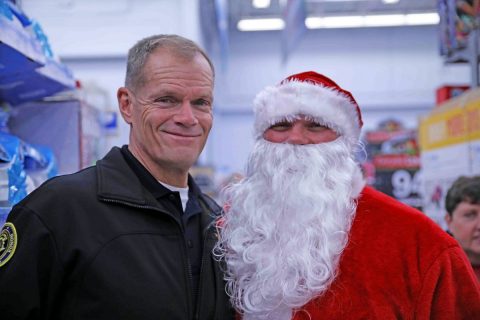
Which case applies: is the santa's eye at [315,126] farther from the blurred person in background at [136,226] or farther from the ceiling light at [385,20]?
the ceiling light at [385,20]

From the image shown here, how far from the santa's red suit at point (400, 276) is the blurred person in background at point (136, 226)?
0.34m

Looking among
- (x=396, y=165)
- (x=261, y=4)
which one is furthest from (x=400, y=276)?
A: (x=261, y=4)

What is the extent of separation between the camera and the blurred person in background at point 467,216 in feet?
6.79

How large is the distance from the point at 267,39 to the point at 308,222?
33.3 ft

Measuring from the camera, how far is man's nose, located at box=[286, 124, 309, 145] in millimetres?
1660

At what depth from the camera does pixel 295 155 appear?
1.66 metres

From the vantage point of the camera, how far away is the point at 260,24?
1088 centimetres

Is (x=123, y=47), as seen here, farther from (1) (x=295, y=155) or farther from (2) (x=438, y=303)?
(2) (x=438, y=303)

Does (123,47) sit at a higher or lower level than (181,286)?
higher

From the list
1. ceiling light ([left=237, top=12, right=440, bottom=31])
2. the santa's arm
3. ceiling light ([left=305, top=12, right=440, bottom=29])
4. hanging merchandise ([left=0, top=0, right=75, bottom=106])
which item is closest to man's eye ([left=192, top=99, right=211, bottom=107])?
hanging merchandise ([left=0, top=0, right=75, bottom=106])

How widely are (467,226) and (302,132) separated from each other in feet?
3.03

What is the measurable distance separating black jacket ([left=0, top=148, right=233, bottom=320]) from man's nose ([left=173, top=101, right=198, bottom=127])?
0.21 m

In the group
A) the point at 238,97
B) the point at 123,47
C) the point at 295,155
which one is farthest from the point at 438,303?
the point at 238,97

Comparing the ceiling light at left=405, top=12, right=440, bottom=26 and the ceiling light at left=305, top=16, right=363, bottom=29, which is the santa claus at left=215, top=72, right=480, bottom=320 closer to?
the ceiling light at left=305, top=16, right=363, bottom=29
